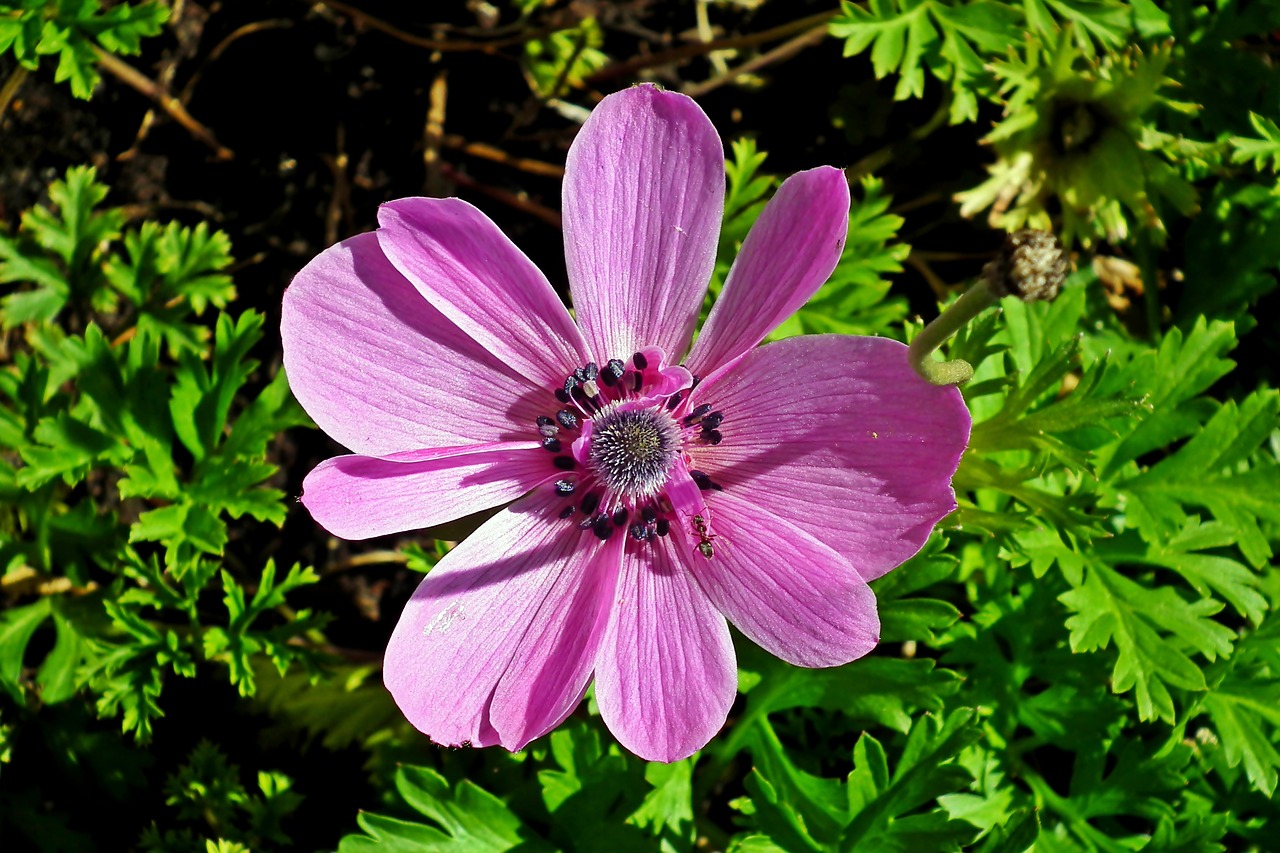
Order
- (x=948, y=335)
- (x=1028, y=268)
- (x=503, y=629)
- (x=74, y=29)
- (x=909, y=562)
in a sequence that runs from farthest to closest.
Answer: (x=74, y=29) < (x=909, y=562) < (x=503, y=629) < (x=948, y=335) < (x=1028, y=268)

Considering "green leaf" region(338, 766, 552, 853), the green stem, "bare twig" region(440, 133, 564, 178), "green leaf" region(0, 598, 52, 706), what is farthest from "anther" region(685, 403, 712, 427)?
"green leaf" region(0, 598, 52, 706)

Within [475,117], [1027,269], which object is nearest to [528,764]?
[1027,269]

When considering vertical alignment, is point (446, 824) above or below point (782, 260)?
below

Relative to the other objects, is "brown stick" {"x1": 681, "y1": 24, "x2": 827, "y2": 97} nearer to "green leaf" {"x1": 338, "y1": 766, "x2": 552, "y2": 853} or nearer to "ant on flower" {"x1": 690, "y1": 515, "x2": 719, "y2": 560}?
"ant on flower" {"x1": 690, "y1": 515, "x2": 719, "y2": 560}

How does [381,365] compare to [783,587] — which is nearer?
[783,587]

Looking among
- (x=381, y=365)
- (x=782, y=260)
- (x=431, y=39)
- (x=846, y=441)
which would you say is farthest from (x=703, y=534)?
(x=431, y=39)

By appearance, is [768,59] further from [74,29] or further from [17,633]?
[17,633]
